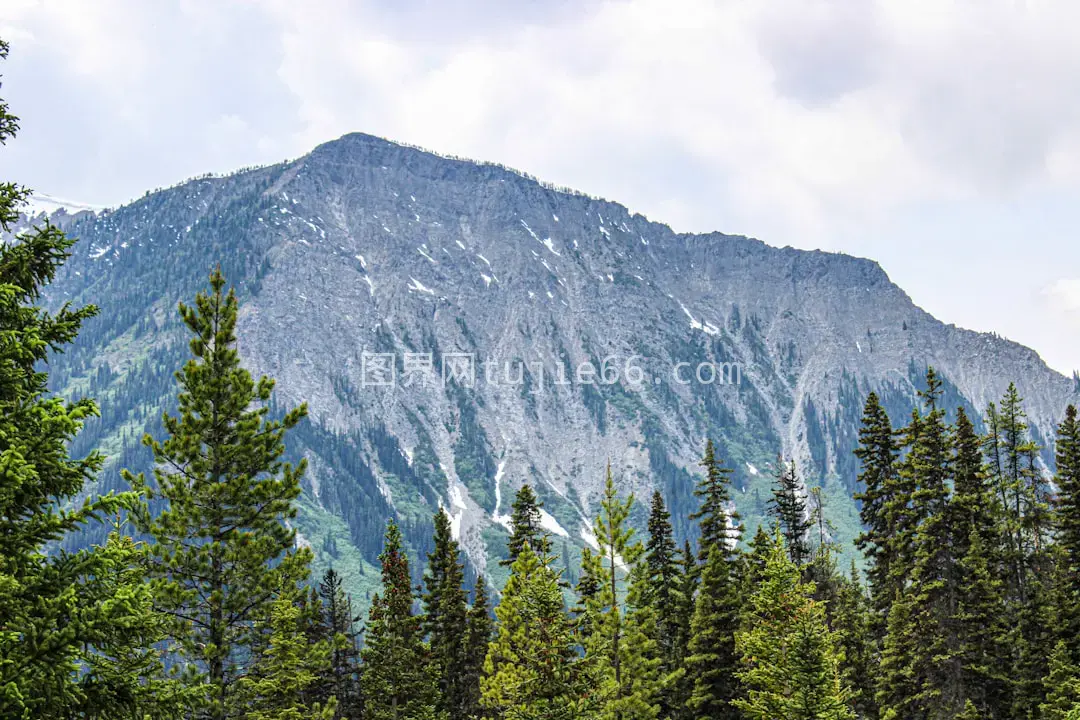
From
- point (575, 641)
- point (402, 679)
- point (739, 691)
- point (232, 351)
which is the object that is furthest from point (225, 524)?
point (739, 691)

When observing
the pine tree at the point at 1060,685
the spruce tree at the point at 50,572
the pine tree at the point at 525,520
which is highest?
the pine tree at the point at 525,520

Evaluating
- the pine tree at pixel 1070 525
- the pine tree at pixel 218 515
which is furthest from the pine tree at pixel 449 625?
the pine tree at pixel 1070 525

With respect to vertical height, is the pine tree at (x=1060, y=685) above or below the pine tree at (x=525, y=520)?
below

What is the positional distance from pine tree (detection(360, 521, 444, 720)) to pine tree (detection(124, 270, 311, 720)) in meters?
24.5

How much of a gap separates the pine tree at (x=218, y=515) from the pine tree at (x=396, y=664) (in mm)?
24536

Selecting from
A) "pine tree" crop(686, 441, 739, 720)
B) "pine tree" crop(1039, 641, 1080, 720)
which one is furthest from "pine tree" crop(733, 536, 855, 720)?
"pine tree" crop(686, 441, 739, 720)

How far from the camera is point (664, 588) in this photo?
50531mm

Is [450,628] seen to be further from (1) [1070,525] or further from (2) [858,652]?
(1) [1070,525]

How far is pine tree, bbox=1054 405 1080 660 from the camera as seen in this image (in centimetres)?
3678

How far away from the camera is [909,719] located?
136 feet

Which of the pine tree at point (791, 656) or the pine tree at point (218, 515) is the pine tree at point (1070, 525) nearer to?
the pine tree at point (791, 656)

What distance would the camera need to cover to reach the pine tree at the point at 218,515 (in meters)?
20.3

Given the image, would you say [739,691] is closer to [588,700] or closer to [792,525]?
[792,525]

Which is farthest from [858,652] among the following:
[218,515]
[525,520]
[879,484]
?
[218,515]
